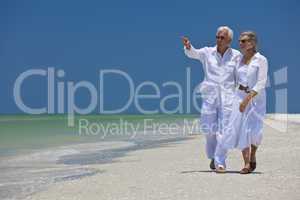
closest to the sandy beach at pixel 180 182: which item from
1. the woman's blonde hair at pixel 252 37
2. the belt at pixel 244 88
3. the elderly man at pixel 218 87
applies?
the elderly man at pixel 218 87

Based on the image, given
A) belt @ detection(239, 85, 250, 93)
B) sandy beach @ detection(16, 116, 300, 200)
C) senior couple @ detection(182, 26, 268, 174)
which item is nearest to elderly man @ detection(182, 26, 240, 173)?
senior couple @ detection(182, 26, 268, 174)

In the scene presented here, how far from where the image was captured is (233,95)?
24.0ft

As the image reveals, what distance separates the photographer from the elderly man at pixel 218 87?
734 centimetres

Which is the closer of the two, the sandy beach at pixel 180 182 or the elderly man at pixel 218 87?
the sandy beach at pixel 180 182

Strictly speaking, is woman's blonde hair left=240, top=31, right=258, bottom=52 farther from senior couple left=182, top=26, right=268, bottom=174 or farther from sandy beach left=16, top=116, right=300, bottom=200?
sandy beach left=16, top=116, right=300, bottom=200

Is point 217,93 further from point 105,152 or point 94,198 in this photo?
point 105,152

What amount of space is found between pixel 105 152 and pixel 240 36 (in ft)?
18.8

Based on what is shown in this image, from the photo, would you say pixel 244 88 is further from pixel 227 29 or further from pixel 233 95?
pixel 227 29

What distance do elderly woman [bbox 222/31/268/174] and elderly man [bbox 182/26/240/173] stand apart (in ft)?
0.31

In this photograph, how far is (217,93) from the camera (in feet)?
24.2

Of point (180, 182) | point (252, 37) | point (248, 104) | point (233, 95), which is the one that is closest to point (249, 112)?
point (248, 104)

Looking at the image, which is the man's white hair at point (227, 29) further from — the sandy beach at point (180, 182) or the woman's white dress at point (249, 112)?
the sandy beach at point (180, 182)

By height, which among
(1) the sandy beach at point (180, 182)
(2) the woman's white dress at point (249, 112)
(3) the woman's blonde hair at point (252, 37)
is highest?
(3) the woman's blonde hair at point (252, 37)

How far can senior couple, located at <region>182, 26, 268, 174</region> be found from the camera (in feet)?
23.6
